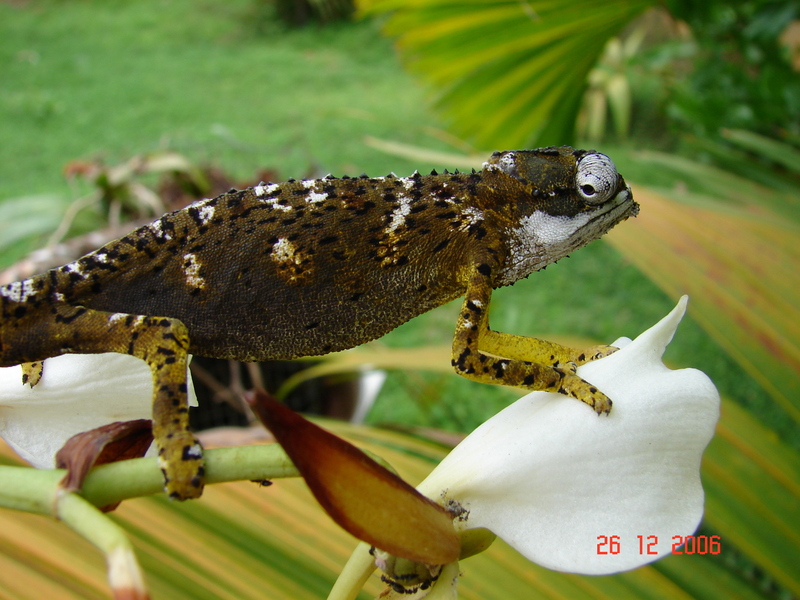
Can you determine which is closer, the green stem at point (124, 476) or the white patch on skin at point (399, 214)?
the green stem at point (124, 476)

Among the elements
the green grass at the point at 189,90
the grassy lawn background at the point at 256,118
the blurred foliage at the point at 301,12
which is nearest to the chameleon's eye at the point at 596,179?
the grassy lawn background at the point at 256,118

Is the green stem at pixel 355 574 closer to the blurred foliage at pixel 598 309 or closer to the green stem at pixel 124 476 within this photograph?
the green stem at pixel 124 476

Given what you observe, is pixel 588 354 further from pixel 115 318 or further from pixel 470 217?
pixel 115 318

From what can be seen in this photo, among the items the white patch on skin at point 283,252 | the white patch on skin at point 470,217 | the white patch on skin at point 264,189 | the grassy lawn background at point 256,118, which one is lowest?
the grassy lawn background at point 256,118

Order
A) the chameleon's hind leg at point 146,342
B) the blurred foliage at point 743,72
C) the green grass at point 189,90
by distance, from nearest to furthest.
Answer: the chameleon's hind leg at point 146,342
the blurred foliage at point 743,72
the green grass at point 189,90

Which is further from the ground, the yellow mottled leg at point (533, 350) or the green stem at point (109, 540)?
the green stem at point (109, 540)

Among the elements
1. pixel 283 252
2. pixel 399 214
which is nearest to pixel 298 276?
pixel 283 252

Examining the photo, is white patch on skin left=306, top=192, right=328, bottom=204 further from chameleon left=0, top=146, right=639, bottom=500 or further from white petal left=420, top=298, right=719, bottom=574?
white petal left=420, top=298, right=719, bottom=574
